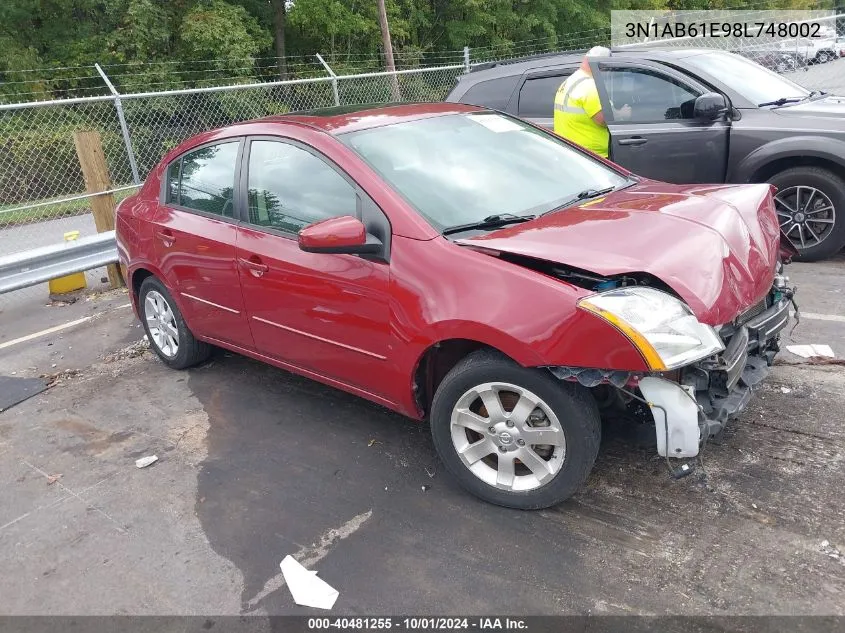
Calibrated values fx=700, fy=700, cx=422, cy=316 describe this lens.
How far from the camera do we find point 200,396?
4.50 meters

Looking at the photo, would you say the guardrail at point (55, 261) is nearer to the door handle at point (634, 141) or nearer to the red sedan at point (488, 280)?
A: the red sedan at point (488, 280)

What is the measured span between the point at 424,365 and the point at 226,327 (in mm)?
1565

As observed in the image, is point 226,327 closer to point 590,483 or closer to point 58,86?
point 590,483

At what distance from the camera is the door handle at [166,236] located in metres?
4.38

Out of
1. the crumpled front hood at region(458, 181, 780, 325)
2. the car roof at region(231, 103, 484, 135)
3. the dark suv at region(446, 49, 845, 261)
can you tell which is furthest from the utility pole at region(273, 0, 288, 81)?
the crumpled front hood at region(458, 181, 780, 325)

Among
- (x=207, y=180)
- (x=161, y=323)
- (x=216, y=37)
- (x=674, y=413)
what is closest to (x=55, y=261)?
(x=161, y=323)

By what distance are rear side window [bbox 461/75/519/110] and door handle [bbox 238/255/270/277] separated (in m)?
3.90

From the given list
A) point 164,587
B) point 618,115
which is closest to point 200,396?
point 164,587

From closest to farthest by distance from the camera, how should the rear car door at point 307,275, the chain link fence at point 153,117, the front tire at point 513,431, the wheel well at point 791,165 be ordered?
1. the front tire at point 513,431
2. the rear car door at point 307,275
3. the wheel well at point 791,165
4. the chain link fence at point 153,117

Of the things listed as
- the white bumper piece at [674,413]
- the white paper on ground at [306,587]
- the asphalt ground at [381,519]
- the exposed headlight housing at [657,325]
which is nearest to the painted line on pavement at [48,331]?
the asphalt ground at [381,519]

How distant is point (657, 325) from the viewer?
2.56m

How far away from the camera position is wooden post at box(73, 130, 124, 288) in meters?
7.12

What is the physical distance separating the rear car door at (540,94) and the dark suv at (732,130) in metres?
0.04

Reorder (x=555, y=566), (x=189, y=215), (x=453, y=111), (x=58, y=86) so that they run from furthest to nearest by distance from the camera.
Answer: (x=58, y=86) → (x=189, y=215) → (x=453, y=111) → (x=555, y=566)
